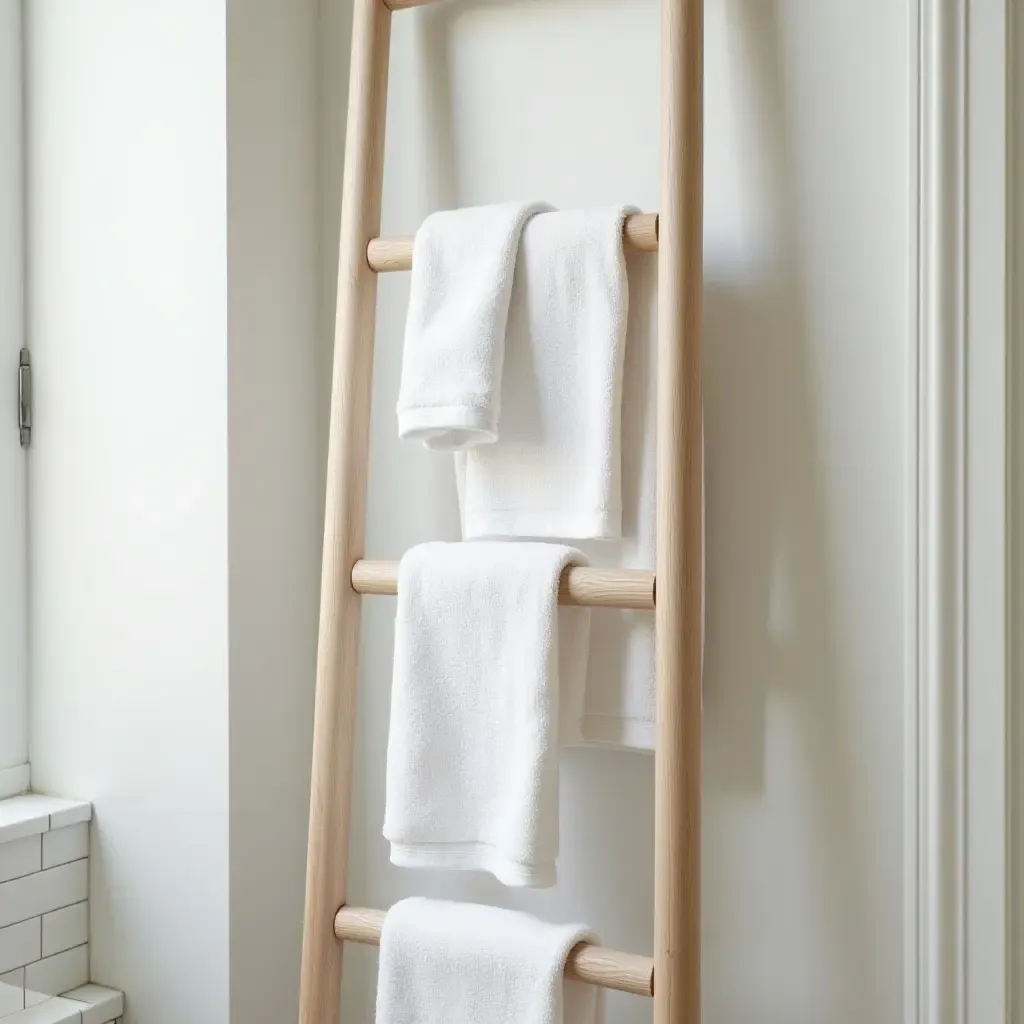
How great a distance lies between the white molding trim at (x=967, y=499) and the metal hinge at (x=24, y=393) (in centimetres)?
105

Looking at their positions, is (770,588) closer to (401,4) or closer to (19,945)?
(401,4)

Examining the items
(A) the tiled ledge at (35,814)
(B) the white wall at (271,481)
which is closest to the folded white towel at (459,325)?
(B) the white wall at (271,481)

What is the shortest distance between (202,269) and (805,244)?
0.66 m

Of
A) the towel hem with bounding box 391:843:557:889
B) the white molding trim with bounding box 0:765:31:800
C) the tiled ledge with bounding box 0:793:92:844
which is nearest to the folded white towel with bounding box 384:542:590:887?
the towel hem with bounding box 391:843:557:889

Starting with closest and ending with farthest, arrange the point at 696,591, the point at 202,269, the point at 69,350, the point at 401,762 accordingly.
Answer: the point at 696,591 → the point at 401,762 → the point at 202,269 → the point at 69,350

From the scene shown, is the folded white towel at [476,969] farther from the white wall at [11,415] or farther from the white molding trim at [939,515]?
the white wall at [11,415]

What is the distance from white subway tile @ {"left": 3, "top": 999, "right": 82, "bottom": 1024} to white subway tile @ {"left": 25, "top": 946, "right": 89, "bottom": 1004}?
2cm

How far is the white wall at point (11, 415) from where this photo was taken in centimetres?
145

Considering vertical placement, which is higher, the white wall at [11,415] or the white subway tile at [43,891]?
the white wall at [11,415]

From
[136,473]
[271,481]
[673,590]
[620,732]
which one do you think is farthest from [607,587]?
[136,473]

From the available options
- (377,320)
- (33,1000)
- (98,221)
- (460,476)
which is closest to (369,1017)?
(33,1000)

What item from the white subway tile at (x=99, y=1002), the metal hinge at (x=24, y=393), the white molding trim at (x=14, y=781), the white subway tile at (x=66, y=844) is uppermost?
the metal hinge at (x=24, y=393)

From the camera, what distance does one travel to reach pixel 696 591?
109 centimetres

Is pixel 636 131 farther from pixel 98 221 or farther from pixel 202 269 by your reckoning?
pixel 98 221
